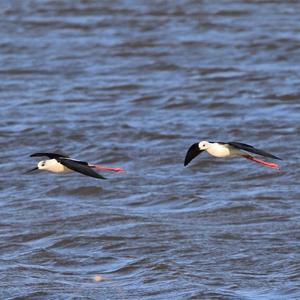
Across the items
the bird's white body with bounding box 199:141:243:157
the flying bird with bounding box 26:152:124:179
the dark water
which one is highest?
the flying bird with bounding box 26:152:124:179

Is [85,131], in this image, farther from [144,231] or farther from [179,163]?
[144,231]

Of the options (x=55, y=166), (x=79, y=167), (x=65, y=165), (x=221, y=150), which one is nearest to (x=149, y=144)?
(x=221, y=150)

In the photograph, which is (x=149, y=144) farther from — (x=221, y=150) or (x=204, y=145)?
(x=221, y=150)

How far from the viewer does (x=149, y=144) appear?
16.4m

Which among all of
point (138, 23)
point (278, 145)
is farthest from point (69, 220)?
point (138, 23)

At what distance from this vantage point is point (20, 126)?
1759 centimetres

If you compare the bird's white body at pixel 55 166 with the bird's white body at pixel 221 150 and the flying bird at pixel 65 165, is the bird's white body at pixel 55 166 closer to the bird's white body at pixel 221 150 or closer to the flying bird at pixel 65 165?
the flying bird at pixel 65 165

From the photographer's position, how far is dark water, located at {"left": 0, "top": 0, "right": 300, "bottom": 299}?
37.3ft

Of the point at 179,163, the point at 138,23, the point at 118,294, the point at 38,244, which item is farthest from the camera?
the point at 138,23

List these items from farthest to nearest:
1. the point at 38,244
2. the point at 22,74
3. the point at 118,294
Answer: the point at 22,74
the point at 38,244
the point at 118,294

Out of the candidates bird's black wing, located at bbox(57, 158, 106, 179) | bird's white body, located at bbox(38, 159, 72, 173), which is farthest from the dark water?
bird's black wing, located at bbox(57, 158, 106, 179)

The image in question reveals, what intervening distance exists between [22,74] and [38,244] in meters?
9.12

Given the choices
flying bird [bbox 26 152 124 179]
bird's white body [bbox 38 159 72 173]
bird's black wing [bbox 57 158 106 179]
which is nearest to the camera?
bird's black wing [bbox 57 158 106 179]

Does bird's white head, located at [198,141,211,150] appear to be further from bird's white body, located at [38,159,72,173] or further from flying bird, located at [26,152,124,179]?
bird's white body, located at [38,159,72,173]
